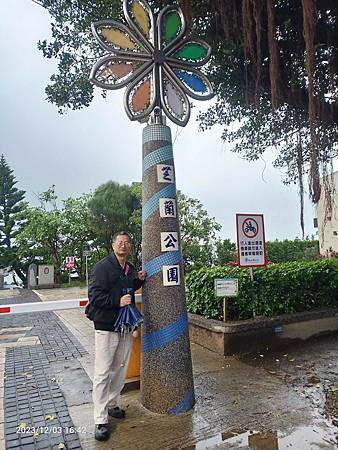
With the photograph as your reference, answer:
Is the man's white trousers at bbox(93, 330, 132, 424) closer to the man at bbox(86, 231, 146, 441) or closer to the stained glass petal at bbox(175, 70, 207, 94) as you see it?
the man at bbox(86, 231, 146, 441)

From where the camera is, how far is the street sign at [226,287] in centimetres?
488

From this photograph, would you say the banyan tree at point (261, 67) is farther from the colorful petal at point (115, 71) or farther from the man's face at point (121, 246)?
the man's face at point (121, 246)

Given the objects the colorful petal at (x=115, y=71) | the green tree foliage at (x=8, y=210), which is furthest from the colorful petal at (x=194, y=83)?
the green tree foliage at (x=8, y=210)

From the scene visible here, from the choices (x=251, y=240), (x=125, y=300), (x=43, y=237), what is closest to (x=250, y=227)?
(x=251, y=240)

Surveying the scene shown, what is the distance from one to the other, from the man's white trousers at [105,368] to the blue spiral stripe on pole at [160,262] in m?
0.65

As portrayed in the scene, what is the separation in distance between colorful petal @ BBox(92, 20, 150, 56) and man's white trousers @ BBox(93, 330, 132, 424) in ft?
9.39

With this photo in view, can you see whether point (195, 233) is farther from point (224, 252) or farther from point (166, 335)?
point (166, 335)

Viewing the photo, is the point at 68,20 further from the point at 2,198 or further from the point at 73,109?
the point at 2,198

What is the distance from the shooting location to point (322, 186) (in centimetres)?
317

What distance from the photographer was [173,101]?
3.83 metres

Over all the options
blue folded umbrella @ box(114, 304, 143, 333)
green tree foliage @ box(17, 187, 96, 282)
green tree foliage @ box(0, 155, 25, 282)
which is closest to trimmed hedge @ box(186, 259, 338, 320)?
blue folded umbrella @ box(114, 304, 143, 333)

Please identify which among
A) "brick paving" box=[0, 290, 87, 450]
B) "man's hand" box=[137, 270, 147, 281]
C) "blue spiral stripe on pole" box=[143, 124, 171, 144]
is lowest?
"brick paving" box=[0, 290, 87, 450]

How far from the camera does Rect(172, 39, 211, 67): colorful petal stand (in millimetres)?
3843

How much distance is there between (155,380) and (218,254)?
1641 centimetres
